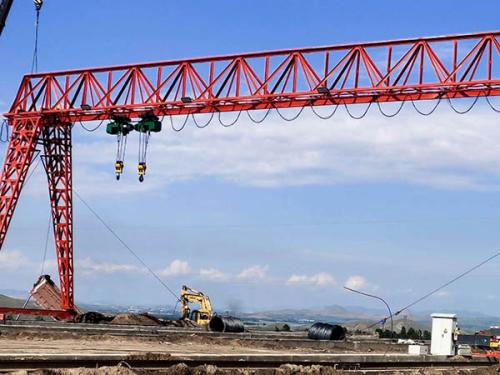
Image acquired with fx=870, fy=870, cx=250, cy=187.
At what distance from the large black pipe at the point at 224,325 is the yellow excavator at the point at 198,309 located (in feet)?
28.2

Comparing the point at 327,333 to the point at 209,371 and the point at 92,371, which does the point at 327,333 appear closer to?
the point at 209,371

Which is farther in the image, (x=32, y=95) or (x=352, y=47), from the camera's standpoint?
(x=32, y=95)

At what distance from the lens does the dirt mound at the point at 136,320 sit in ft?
170

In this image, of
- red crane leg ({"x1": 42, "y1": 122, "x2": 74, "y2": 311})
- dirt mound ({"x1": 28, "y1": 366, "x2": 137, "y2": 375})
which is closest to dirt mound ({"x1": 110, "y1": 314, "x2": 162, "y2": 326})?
red crane leg ({"x1": 42, "y1": 122, "x2": 74, "y2": 311})

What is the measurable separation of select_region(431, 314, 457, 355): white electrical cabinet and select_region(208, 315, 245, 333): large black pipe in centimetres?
1525

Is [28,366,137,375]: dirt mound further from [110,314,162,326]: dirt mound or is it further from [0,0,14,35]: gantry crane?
[0,0,14,35]: gantry crane

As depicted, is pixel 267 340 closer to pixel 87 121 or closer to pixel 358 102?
pixel 358 102

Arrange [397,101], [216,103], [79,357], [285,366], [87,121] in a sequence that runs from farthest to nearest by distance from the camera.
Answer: [87,121], [216,103], [397,101], [285,366], [79,357]

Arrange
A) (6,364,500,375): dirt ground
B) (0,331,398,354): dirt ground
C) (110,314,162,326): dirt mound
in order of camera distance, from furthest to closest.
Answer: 1. (110,314,162,326): dirt mound
2. (0,331,398,354): dirt ground
3. (6,364,500,375): dirt ground

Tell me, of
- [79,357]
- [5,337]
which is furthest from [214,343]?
[79,357]

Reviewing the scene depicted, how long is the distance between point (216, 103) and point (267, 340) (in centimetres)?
1298

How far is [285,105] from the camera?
45406mm

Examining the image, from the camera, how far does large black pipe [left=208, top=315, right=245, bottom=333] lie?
49281 mm

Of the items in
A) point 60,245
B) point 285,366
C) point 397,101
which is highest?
point 397,101
